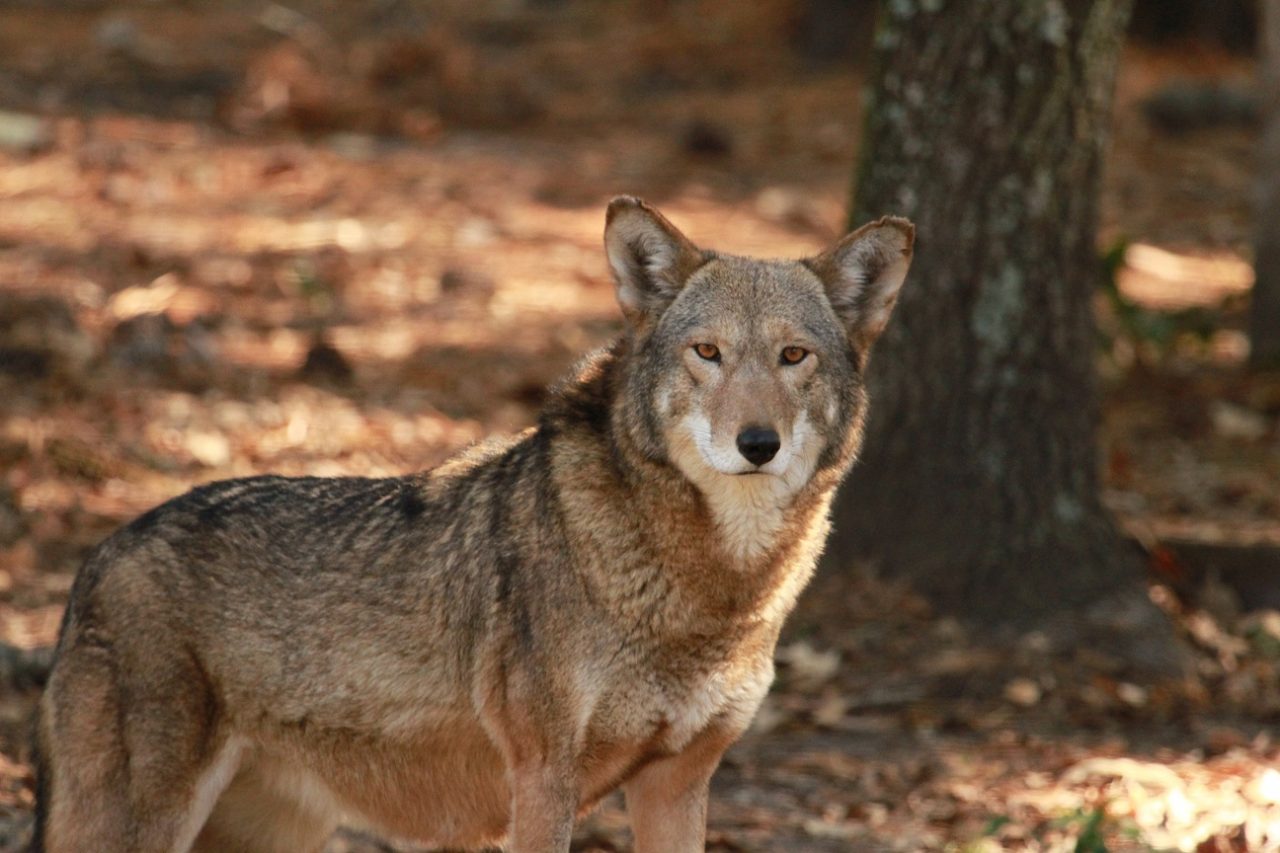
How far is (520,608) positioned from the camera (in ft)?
15.9

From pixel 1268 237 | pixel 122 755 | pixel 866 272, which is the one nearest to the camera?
pixel 122 755

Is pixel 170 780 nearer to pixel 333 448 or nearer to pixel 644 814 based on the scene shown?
pixel 644 814

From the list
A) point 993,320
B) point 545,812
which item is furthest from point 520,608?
point 993,320

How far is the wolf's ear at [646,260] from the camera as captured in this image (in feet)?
16.5

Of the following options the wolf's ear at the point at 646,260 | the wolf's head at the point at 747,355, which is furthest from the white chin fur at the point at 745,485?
the wolf's ear at the point at 646,260

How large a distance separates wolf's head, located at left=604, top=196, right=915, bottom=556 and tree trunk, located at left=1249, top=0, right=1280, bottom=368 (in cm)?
637

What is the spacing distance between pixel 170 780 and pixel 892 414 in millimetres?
3961

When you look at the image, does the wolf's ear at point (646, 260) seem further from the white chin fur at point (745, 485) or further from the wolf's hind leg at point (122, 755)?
the wolf's hind leg at point (122, 755)

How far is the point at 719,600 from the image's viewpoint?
4867 millimetres

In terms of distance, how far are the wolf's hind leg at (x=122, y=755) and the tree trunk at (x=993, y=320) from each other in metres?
3.74

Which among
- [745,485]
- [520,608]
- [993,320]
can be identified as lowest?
[520,608]

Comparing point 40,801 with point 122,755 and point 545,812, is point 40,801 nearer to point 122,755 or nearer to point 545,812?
point 122,755

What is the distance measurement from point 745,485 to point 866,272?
91 centimetres

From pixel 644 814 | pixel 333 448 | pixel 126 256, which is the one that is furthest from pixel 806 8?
pixel 644 814
